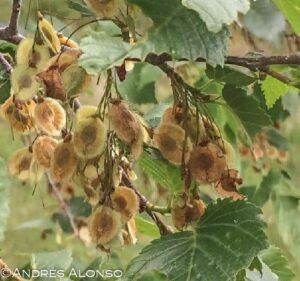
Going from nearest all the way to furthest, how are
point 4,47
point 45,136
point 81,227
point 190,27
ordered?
point 190,27 < point 45,136 < point 4,47 < point 81,227

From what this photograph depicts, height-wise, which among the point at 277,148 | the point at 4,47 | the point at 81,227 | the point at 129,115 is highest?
the point at 129,115

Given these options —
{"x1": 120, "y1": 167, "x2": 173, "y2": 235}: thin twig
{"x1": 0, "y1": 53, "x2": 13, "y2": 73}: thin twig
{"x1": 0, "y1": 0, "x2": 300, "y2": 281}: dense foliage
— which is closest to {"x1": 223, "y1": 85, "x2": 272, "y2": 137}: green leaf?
{"x1": 0, "y1": 0, "x2": 300, "y2": 281}: dense foliage

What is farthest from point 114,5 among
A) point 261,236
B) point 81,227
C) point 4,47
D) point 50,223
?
point 50,223

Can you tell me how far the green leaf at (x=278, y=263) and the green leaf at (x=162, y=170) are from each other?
12 cm

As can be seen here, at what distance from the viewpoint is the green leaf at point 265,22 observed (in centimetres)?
136

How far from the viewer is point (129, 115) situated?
64 cm

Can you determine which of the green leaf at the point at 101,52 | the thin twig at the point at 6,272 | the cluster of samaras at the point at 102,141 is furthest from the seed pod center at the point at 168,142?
the thin twig at the point at 6,272

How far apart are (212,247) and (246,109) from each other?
0.41 feet

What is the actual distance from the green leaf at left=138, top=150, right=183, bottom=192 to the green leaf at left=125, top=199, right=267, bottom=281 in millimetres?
74

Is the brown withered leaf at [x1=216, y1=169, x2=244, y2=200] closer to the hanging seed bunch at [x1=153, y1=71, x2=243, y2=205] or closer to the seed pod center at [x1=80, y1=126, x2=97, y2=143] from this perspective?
the hanging seed bunch at [x1=153, y1=71, x2=243, y2=205]

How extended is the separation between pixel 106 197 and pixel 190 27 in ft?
0.48

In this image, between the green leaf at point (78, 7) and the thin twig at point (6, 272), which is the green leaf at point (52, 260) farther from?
the green leaf at point (78, 7)

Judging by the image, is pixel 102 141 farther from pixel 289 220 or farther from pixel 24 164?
pixel 289 220

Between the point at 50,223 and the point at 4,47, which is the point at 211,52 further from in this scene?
the point at 50,223
